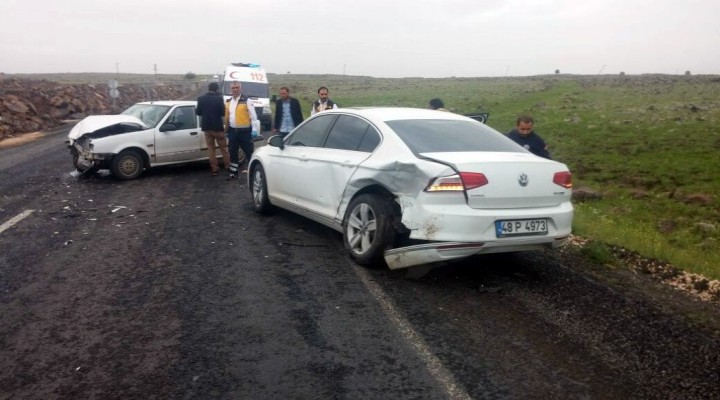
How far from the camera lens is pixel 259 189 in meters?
8.26

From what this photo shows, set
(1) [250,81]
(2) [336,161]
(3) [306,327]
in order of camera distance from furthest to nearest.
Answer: (1) [250,81] < (2) [336,161] < (3) [306,327]

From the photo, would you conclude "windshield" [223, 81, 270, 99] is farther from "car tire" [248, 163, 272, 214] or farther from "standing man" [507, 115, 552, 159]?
"standing man" [507, 115, 552, 159]

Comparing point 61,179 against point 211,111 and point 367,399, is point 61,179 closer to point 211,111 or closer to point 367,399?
point 211,111

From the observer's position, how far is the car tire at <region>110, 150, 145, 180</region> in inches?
440

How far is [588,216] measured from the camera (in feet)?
29.8

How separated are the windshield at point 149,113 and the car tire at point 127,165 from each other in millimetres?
731

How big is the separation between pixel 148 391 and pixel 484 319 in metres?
2.48

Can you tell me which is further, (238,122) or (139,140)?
(139,140)

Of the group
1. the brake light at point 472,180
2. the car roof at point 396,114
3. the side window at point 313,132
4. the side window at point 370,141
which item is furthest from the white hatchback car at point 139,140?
the brake light at point 472,180

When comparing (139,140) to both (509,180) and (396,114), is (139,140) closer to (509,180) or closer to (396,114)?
(396,114)

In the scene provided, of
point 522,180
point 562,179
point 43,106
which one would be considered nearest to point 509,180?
point 522,180

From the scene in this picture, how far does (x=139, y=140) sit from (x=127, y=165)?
54 centimetres

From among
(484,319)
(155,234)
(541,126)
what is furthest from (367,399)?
(541,126)

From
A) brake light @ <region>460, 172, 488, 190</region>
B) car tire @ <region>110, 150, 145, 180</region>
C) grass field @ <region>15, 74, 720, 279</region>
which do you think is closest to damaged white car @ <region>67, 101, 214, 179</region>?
car tire @ <region>110, 150, 145, 180</region>
